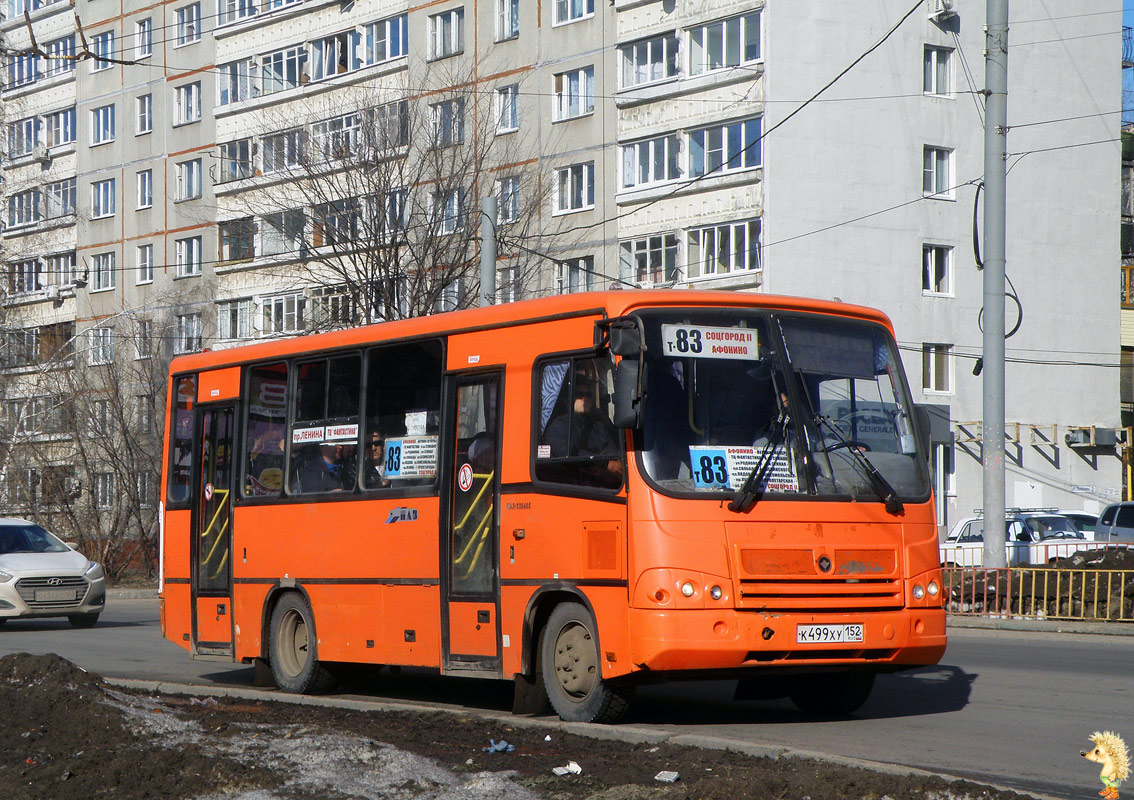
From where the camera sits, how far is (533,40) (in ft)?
161

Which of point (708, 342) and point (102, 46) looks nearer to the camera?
point (708, 342)

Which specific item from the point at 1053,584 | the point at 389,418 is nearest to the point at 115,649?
the point at 389,418

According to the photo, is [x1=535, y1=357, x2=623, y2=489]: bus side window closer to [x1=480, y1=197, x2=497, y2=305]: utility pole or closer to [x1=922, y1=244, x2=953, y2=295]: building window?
[x1=480, y1=197, x2=497, y2=305]: utility pole

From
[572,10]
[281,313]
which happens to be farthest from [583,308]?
[281,313]

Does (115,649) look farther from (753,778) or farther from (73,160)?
(73,160)

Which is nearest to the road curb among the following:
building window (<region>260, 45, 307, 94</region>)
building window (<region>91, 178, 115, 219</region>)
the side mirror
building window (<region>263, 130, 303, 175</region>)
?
the side mirror

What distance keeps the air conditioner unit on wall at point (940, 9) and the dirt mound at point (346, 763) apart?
131 ft

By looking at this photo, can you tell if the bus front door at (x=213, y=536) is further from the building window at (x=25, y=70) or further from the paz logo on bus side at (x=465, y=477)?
the building window at (x=25, y=70)

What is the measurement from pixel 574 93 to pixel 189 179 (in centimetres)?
2016

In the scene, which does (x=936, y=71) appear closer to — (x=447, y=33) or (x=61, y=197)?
(x=447, y=33)

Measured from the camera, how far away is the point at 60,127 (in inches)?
2709

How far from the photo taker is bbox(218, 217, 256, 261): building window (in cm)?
5544

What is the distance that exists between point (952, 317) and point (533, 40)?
15.2 m

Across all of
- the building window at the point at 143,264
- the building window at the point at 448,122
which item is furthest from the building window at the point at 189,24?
the building window at the point at 448,122
